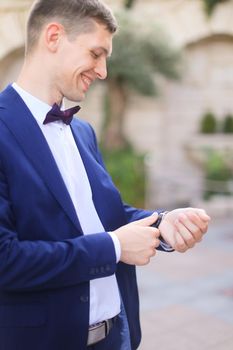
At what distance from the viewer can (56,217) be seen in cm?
140

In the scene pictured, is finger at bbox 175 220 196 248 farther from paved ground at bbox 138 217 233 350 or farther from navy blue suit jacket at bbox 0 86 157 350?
paved ground at bbox 138 217 233 350

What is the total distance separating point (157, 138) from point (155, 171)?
2.57ft

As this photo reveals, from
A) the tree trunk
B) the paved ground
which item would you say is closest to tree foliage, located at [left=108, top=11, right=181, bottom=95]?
the tree trunk

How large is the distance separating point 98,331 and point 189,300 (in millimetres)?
3199

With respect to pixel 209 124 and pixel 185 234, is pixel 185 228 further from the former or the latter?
pixel 209 124

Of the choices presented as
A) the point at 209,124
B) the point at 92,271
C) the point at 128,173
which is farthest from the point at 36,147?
the point at 209,124

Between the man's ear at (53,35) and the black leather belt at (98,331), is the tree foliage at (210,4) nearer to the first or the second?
the man's ear at (53,35)

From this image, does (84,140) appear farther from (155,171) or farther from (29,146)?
(155,171)

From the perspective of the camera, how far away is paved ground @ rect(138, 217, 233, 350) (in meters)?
3.69

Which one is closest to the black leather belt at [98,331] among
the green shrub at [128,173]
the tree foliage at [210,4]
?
the green shrub at [128,173]

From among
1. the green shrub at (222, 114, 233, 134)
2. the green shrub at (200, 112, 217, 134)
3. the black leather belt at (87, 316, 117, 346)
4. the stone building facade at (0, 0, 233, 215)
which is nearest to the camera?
the black leather belt at (87, 316, 117, 346)

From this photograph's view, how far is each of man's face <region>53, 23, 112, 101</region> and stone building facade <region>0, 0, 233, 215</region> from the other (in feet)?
26.9

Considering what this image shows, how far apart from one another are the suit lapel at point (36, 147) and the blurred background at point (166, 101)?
5983 mm

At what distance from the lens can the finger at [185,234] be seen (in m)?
1.46
